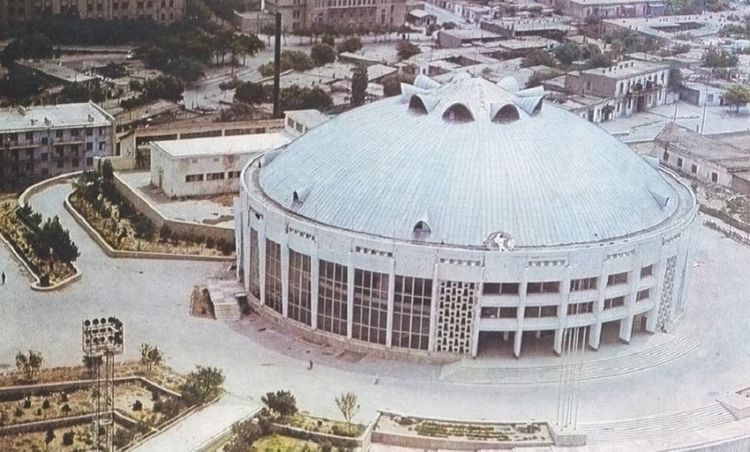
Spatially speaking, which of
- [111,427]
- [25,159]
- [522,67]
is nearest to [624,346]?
[111,427]

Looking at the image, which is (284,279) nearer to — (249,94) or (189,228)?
(189,228)

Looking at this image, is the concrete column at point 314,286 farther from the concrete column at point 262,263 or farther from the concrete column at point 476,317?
the concrete column at point 476,317

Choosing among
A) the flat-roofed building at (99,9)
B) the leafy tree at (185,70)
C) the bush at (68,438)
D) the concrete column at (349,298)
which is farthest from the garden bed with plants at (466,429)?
the flat-roofed building at (99,9)

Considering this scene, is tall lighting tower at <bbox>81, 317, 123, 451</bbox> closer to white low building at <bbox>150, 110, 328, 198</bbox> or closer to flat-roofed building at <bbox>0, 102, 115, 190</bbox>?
white low building at <bbox>150, 110, 328, 198</bbox>

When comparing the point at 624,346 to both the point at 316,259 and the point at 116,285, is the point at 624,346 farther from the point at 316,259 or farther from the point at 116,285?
the point at 116,285

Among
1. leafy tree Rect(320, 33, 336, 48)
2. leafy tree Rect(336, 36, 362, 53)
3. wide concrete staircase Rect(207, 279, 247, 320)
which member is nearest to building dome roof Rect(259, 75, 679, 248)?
wide concrete staircase Rect(207, 279, 247, 320)
